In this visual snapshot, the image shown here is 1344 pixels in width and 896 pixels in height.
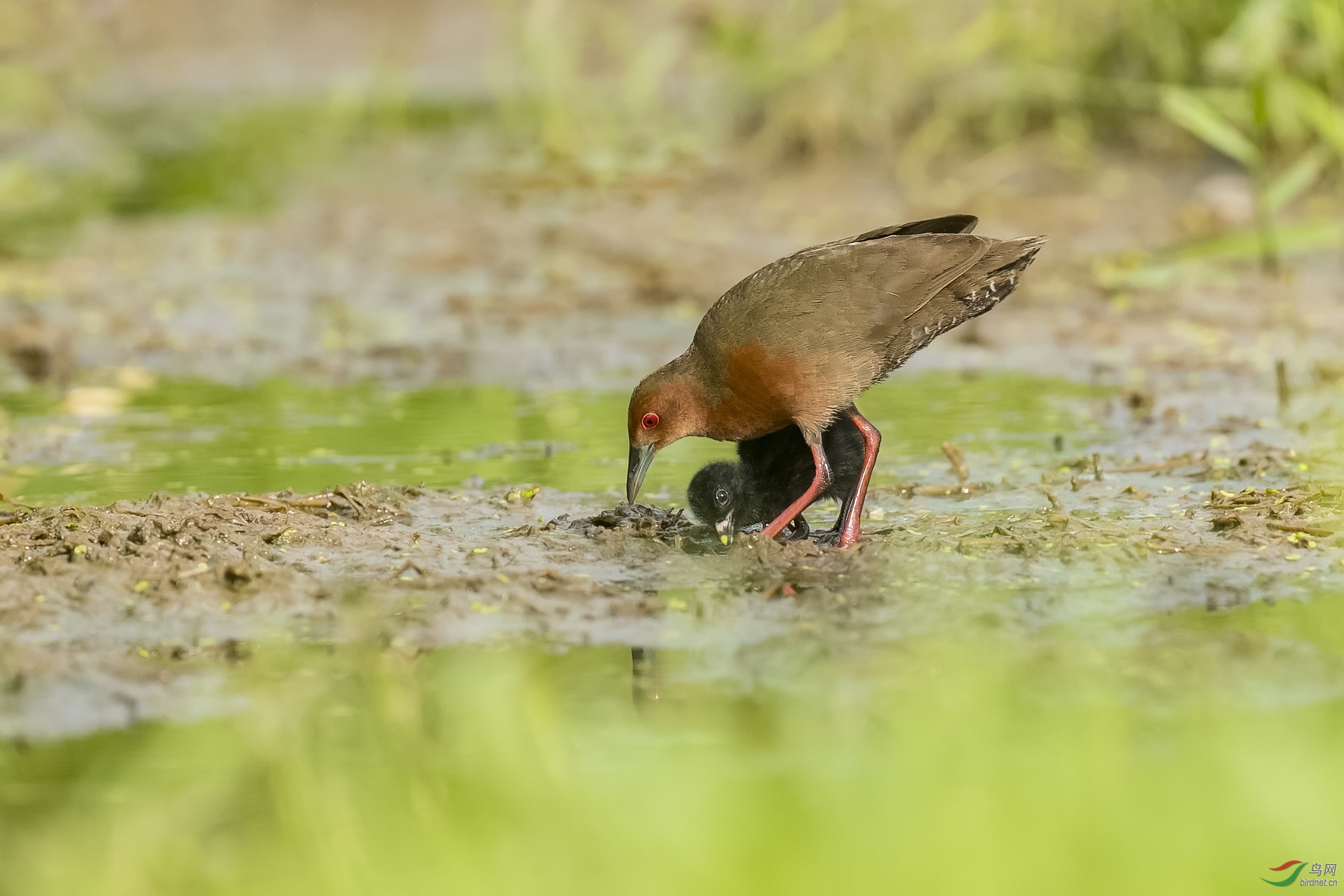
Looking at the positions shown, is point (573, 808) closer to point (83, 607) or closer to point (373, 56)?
point (83, 607)

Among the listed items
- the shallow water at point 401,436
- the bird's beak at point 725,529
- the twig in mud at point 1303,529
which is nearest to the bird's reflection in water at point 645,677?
the bird's beak at point 725,529

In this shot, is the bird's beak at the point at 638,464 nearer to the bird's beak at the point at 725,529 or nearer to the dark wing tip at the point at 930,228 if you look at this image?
the bird's beak at the point at 725,529

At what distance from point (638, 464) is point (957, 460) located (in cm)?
116

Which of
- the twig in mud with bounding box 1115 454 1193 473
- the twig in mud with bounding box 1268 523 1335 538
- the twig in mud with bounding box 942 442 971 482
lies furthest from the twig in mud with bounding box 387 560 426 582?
the twig in mud with bounding box 1115 454 1193 473

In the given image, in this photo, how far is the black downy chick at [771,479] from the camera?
215 inches

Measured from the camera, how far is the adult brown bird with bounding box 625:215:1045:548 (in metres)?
5.23

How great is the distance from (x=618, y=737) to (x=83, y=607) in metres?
1.65

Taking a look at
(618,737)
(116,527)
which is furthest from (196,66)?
(618,737)

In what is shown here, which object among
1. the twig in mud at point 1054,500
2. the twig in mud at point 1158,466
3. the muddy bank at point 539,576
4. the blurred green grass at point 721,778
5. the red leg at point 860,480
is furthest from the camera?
the twig in mud at point 1158,466

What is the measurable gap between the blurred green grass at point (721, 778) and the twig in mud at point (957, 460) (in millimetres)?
1777

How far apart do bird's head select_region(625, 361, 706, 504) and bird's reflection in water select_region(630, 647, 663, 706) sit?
Answer: 135 centimetres

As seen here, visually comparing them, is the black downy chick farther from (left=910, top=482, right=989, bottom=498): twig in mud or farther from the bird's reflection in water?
the bird's reflection in water

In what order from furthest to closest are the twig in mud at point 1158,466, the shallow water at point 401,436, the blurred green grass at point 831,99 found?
the blurred green grass at point 831,99 → the shallow water at point 401,436 → the twig in mud at point 1158,466

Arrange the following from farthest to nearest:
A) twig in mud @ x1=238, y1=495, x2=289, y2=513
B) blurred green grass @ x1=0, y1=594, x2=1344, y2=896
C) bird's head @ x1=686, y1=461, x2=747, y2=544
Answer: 1. bird's head @ x1=686, y1=461, x2=747, y2=544
2. twig in mud @ x1=238, y1=495, x2=289, y2=513
3. blurred green grass @ x1=0, y1=594, x2=1344, y2=896
